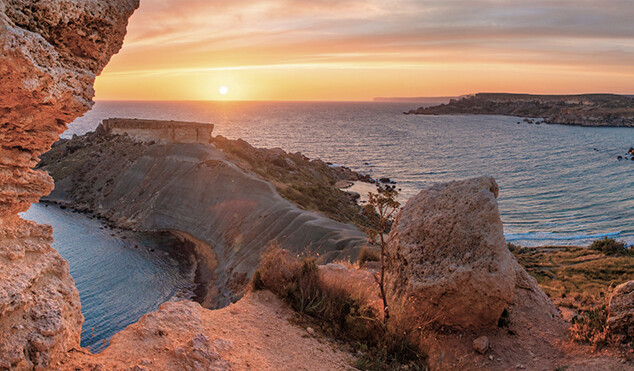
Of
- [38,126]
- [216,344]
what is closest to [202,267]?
[216,344]

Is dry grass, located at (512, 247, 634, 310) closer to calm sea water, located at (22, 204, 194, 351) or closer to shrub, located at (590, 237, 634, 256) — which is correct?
shrub, located at (590, 237, 634, 256)

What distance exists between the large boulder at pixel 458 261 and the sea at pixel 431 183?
417 inches

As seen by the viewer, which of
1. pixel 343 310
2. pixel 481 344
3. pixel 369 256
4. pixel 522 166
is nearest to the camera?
pixel 481 344

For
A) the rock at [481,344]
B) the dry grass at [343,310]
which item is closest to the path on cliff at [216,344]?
the dry grass at [343,310]

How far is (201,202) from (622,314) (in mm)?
32384

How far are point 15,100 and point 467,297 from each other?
9.48 metres

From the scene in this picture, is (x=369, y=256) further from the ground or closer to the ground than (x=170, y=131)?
closer to the ground

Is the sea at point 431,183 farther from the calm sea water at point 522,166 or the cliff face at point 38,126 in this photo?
the cliff face at point 38,126

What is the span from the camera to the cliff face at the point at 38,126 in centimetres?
500

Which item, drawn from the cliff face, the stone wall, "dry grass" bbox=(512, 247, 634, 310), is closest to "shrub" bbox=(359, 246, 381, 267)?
"dry grass" bbox=(512, 247, 634, 310)

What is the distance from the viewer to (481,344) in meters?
9.48

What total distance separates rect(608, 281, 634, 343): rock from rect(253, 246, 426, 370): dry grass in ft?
13.4

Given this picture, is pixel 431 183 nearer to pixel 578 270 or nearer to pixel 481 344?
pixel 578 270

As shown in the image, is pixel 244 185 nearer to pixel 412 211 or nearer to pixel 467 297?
pixel 412 211
